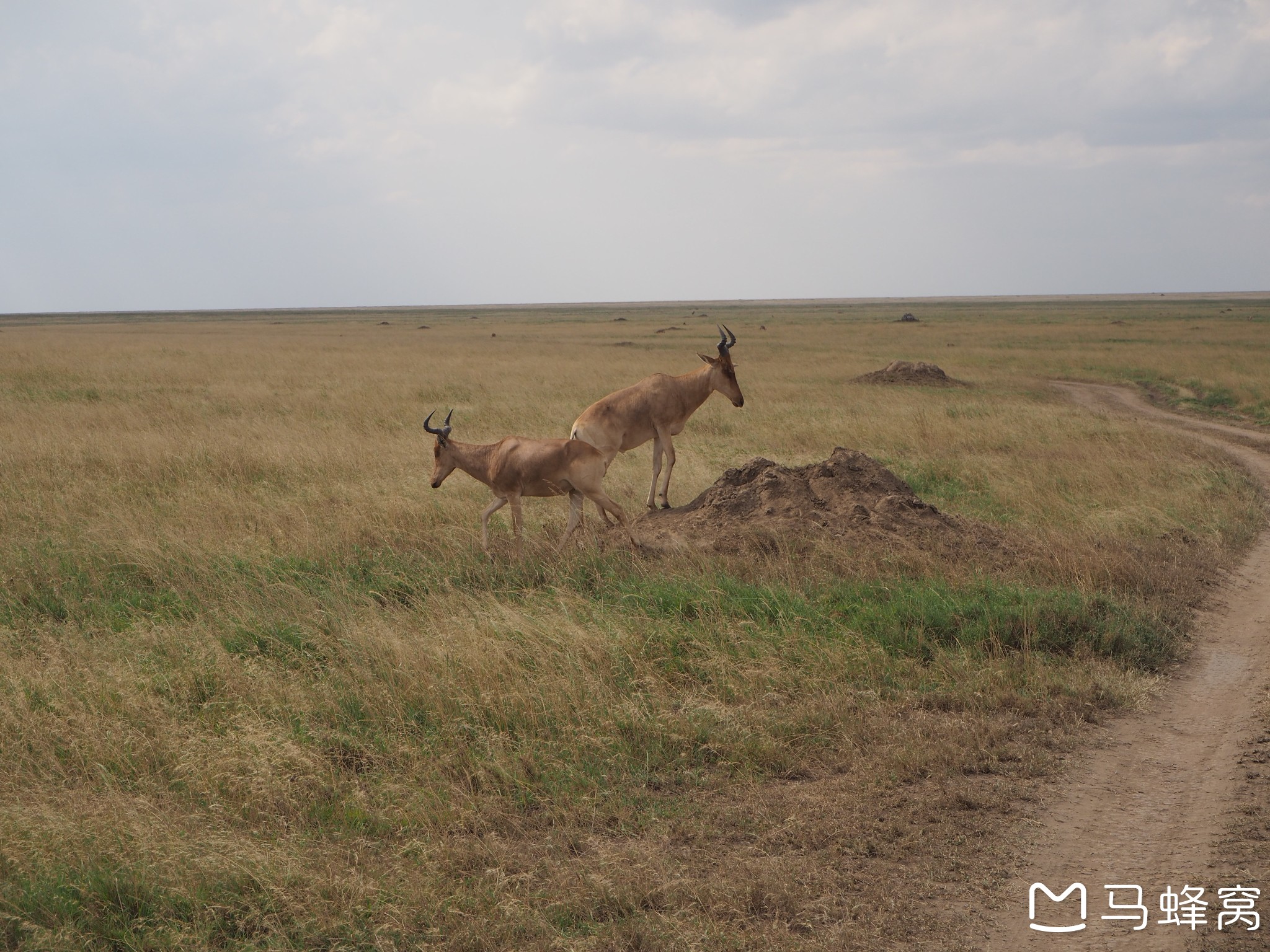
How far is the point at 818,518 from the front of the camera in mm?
10320

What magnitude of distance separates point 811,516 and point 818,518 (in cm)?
8

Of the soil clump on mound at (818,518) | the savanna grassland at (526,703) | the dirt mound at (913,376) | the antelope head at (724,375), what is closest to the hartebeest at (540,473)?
the savanna grassland at (526,703)

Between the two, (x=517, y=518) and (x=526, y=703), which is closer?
(x=526, y=703)

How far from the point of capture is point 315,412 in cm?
2250

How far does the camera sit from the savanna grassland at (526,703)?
14.5 feet

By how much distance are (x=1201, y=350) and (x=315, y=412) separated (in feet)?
120

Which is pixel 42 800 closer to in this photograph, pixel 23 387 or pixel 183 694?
pixel 183 694

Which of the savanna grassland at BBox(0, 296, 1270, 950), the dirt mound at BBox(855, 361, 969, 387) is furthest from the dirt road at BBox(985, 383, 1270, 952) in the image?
the dirt mound at BBox(855, 361, 969, 387)

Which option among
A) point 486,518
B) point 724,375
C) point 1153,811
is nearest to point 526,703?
point 1153,811

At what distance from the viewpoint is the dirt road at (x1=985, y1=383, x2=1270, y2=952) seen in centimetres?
421

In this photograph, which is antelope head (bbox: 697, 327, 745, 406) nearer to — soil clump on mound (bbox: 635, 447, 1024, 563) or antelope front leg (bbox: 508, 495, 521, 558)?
soil clump on mound (bbox: 635, 447, 1024, 563)

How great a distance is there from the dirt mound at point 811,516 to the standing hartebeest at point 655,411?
101 centimetres

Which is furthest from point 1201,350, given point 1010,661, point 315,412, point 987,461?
point 1010,661
